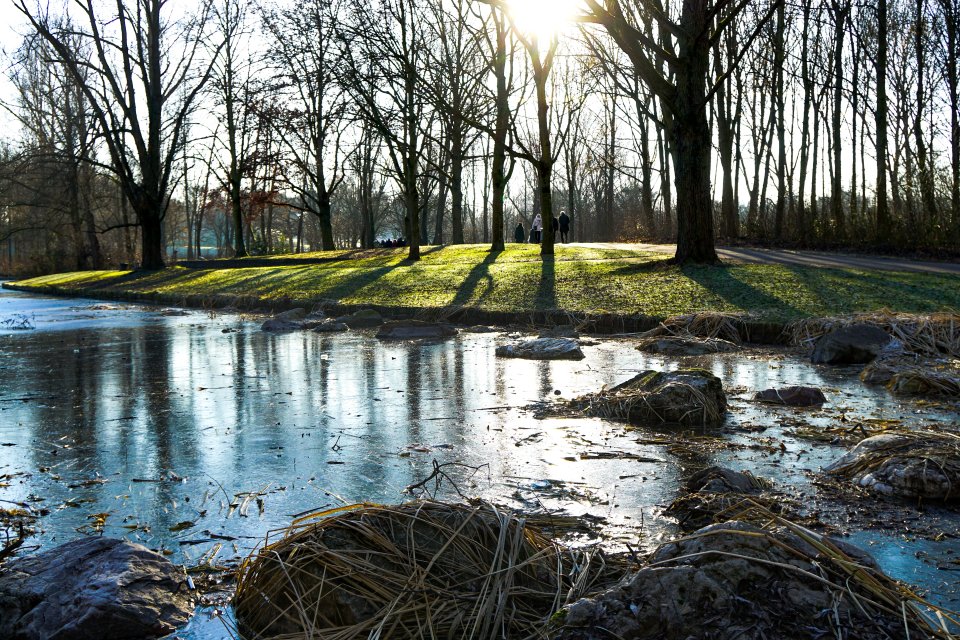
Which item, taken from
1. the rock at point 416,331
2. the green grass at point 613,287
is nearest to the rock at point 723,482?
the green grass at point 613,287

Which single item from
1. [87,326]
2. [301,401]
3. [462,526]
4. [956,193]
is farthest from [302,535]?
[956,193]

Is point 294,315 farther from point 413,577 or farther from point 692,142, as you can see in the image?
point 413,577

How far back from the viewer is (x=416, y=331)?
35.4ft

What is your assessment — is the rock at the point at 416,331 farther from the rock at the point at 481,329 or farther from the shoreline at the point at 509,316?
the shoreline at the point at 509,316

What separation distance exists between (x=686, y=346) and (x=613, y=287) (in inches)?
157

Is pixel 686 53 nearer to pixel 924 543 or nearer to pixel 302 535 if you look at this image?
pixel 924 543

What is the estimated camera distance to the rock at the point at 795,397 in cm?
568

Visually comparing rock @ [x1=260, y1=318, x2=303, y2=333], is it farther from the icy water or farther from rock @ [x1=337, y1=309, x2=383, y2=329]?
the icy water

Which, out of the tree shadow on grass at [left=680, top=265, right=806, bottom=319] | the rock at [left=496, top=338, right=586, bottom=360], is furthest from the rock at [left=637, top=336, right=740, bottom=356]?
the tree shadow on grass at [left=680, top=265, right=806, bottom=319]

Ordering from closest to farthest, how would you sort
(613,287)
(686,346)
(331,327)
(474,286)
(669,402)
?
(669,402), (686,346), (331,327), (613,287), (474,286)

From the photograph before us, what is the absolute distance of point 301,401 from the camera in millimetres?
6250

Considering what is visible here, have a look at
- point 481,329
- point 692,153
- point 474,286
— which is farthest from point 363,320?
point 692,153

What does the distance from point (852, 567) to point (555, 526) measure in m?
1.31

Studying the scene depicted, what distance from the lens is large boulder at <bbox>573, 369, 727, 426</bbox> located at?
202 inches
